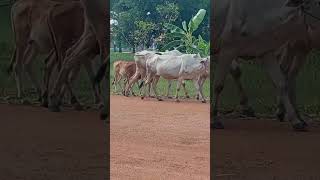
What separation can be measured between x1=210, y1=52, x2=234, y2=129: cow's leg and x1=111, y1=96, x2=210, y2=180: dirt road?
268mm

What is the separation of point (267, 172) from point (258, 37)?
811mm

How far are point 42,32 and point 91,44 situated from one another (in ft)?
1.50

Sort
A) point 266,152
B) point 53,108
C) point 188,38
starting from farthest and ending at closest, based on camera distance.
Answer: point 188,38
point 53,108
point 266,152

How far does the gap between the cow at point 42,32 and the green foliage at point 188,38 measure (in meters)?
3.79

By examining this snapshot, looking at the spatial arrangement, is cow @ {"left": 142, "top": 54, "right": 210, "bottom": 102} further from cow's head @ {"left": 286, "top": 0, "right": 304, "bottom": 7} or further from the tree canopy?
cow's head @ {"left": 286, "top": 0, "right": 304, "bottom": 7}

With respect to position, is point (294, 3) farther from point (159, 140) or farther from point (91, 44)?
point (159, 140)

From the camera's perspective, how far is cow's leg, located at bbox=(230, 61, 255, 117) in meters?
3.52

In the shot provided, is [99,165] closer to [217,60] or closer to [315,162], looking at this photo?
[217,60]

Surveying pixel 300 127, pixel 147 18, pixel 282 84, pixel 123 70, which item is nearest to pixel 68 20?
pixel 282 84

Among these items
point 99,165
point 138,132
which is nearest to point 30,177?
point 99,165

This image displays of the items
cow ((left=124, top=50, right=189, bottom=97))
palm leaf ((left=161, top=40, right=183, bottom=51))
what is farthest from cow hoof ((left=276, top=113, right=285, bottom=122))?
palm leaf ((left=161, top=40, right=183, bottom=51))

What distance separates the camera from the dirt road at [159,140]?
11.7 ft

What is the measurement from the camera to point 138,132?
515 cm

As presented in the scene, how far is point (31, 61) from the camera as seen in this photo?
3891 mm
